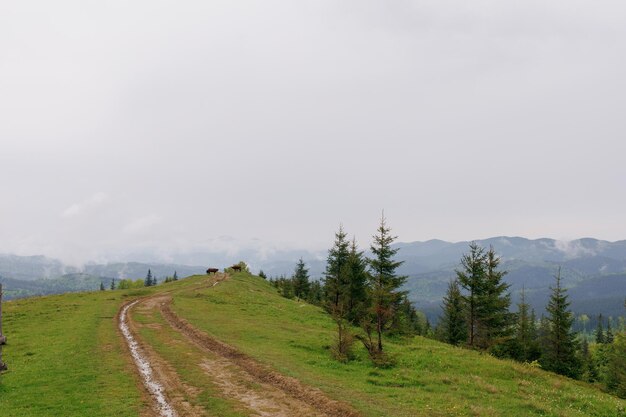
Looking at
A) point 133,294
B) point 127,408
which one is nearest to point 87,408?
point 127,408

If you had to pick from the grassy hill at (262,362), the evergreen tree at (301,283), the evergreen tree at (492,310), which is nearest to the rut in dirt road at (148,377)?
the grassy hill at (262,362)

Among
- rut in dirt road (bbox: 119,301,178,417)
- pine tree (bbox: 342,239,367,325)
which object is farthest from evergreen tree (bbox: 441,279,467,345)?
rut in dirt road (bbox: 119,301,178,417)

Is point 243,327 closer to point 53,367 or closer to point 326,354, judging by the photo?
point 326,354

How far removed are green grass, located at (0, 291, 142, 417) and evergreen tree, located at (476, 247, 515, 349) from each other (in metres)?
43.4

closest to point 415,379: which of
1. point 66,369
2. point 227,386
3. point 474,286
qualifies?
point 227,386

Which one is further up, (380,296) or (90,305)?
(380,296)

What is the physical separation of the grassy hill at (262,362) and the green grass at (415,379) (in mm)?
73

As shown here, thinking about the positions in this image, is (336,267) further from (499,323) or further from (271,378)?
(271,378)

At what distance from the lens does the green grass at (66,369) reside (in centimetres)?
1825

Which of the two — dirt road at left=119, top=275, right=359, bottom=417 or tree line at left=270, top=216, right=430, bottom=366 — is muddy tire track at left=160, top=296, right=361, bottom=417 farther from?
tree line at left=270, top=216, right=430, bottom=366

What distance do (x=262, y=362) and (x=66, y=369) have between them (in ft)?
39.3

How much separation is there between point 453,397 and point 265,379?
10.5 metres

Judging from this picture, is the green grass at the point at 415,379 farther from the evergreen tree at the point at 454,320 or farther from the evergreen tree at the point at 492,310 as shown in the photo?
the evergreen tree at the point at 454,320

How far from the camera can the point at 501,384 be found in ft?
87.8
